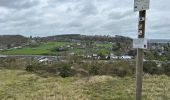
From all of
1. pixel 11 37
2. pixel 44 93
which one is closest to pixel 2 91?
pixel 44 93

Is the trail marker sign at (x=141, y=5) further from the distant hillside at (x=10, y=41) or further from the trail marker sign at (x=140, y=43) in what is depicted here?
the distant hillside at (x=10, y=41)

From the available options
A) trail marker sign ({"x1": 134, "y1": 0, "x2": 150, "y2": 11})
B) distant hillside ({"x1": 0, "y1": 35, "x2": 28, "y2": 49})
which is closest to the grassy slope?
trail marker sign ({"x1": 134, "y1": 0, "x2": 150, "y2": 11})

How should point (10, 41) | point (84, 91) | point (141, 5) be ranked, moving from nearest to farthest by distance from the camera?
1. point (141, 5)
2. point (84, 91)
3. point (10, 41)

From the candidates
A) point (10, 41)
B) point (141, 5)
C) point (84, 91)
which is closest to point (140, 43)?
point (141, 5)

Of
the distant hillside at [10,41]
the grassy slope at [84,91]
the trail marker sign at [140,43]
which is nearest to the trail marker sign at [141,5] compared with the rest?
the trail marker sign at [140,43]

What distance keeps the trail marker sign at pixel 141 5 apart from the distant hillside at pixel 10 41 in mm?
63826

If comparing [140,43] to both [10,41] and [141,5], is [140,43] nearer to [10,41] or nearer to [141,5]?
[141,5]

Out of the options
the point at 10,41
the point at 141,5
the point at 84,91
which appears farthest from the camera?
the point at 10,41

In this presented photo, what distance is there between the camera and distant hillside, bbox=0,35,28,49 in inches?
2756

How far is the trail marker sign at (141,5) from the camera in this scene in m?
5.70

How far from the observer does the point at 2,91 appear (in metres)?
11.8

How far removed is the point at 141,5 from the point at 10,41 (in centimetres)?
7025

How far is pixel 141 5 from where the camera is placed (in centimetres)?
579

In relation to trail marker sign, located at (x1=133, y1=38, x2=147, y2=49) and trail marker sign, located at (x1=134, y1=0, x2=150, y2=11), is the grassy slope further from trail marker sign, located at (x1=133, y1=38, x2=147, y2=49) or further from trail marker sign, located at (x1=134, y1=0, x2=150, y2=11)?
trail marker sign, located at (x1=134, y1=0, x2=150, y2=11)
